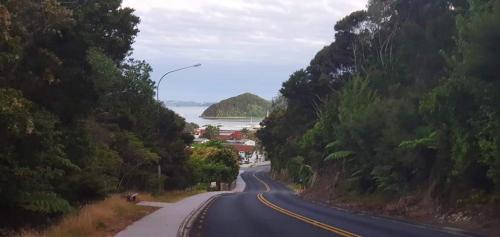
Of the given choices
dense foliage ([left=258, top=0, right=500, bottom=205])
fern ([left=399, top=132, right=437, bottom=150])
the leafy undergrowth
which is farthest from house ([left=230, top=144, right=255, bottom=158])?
fern ([left=399, top=132, right=437, bottom=150])

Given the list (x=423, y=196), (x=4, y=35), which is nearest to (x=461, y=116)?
(x=423, y=196)

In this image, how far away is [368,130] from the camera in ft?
119

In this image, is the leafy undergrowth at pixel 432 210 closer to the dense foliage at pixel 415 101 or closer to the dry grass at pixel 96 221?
the dense foliage at pixel 415 101

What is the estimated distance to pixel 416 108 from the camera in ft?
98.6

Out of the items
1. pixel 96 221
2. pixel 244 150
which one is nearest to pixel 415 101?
pixel 96 221

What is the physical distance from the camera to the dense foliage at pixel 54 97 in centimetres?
1352

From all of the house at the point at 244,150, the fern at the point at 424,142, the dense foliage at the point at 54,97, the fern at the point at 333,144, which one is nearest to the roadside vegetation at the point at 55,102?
the dense foliage at the point at 54,97

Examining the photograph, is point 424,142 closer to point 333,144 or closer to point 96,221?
point 96,221

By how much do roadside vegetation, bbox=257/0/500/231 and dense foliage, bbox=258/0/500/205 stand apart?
5 centimetres

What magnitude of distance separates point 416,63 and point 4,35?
2934cm

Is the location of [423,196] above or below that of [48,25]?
below

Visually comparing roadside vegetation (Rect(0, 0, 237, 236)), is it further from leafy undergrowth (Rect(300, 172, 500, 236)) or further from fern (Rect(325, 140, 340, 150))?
fern (Rect(325, 140, 340, 150))

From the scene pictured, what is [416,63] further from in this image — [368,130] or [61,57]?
[61,57]

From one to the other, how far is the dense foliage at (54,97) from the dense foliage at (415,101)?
1150cm
